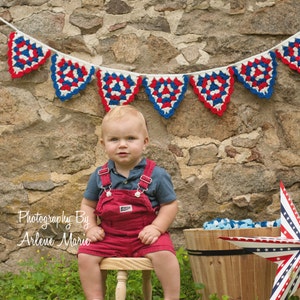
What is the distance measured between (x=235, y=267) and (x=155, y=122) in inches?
44.3

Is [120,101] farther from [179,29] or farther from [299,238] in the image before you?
[299,238]

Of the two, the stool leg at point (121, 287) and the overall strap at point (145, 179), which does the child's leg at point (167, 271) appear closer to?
Result: the stool leg at point (121, 287)

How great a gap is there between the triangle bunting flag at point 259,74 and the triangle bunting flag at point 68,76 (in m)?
0.93

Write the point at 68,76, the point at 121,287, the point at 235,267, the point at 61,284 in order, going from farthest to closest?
the point at 68,76 < the point at 61,284 < the point at 235,267 < the point at 121,287

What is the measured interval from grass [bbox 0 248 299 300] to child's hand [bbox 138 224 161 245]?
57 centimetres

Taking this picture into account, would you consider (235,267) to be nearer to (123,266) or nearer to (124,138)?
(123,266)

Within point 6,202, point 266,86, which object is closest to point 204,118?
point 266,86

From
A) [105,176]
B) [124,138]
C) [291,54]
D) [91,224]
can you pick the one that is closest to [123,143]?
[124,138]

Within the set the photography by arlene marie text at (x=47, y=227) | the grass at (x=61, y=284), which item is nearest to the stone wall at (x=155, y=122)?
the photography by arlene marie text at (x=47, y=227)

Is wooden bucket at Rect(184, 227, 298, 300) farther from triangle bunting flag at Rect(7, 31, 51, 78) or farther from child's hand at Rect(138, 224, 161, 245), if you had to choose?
triangle bunting flag at Rect(7, 31, 51, 78)

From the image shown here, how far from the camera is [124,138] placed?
271cm

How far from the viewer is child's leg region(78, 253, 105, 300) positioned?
2.60m

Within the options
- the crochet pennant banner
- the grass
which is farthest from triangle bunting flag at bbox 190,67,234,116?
the grass

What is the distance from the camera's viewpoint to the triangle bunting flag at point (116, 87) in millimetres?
3709
